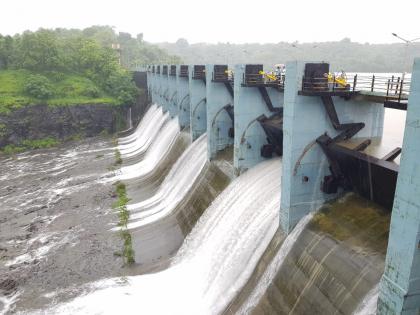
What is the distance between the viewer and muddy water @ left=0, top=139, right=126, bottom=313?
699 inches

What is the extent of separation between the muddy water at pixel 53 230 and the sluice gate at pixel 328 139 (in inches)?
351

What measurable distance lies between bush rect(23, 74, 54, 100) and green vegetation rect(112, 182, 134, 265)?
2563 cm

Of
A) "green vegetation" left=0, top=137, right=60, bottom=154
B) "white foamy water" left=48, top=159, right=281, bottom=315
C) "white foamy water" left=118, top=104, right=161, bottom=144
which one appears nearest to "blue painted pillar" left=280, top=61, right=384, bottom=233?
"white foamy water" left=48, top=159, right=281, bottom=315

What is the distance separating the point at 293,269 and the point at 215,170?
11.6m

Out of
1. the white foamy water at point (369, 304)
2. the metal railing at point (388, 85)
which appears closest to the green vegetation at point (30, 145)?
the metal railing at point (388, 85)

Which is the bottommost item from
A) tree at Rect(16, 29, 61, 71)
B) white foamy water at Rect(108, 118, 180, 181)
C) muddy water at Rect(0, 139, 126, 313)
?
muddy water at Rect(0, 139, 126, 313)

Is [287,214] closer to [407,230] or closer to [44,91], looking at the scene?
[407,230]

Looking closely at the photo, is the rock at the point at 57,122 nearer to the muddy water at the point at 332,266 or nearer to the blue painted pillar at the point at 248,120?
the blue painted pillar at the point at 248,120

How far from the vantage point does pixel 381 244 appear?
36.0 feet

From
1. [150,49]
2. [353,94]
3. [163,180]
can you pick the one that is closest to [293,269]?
[353,94]

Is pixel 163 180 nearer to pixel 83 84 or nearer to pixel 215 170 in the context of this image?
pixel 215 170

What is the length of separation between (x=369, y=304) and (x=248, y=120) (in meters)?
12.5

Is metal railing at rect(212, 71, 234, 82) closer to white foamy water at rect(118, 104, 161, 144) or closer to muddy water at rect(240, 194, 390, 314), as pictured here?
muddy water at rect(240, 194, 390, 314)

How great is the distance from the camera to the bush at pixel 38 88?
1905 inches
